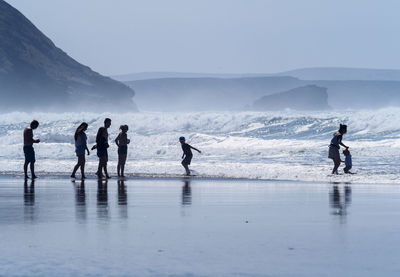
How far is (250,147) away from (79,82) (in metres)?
101

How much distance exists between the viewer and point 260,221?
10.4 metres

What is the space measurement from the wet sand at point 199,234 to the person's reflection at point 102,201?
0.02 metres

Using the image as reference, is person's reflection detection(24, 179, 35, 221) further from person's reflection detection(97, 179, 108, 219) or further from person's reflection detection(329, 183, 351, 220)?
person's reflection detection(329, 183, 351, 220)

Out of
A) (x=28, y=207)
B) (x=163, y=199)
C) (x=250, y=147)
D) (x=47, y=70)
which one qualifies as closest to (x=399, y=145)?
(x=250, y=147)

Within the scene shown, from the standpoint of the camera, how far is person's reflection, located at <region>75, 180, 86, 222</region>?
10.9 meters

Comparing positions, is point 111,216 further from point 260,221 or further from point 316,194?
point 316,194

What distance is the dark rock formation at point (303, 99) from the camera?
166 metres

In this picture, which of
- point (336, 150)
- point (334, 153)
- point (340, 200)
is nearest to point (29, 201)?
point (340, 200)

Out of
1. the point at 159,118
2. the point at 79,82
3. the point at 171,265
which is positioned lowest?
the point at 171,265

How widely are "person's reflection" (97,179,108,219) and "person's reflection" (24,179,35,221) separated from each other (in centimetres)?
87

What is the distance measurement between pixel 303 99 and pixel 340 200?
155976 mm

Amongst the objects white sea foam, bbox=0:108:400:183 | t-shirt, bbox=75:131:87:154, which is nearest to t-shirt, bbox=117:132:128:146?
t-shirt, bbox=75:131:87:154

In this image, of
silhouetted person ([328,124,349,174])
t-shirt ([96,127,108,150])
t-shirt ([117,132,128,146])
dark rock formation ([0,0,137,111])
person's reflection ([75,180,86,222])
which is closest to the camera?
person's reflection ([75,180,86,222])

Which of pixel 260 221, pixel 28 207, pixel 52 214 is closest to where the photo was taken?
pixel 260 221
